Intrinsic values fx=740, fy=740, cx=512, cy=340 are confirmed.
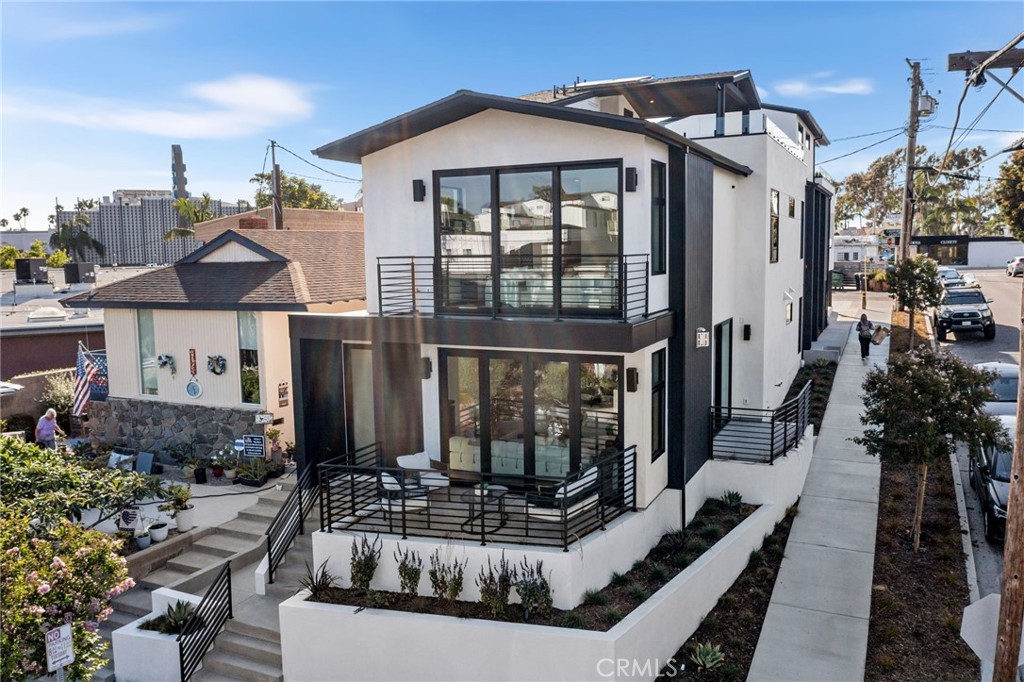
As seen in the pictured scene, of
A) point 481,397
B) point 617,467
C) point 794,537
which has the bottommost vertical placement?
point 794,537

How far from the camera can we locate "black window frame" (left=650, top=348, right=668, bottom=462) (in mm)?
11594

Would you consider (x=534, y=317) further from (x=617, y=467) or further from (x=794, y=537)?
(x=794, y=537)

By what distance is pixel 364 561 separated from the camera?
411 inches

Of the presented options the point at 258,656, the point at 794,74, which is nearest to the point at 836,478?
the point at 258,656

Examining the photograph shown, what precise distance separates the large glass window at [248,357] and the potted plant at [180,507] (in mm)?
3172

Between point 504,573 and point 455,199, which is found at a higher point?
point 455,199

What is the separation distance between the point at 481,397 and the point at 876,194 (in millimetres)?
89250

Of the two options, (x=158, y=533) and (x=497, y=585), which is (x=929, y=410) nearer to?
(x=497, y=585)

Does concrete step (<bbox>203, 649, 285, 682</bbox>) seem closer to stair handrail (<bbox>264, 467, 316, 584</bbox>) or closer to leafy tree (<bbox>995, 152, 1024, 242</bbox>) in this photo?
stair handrail (<bbox>264, 467, 316, 584</bbox>)

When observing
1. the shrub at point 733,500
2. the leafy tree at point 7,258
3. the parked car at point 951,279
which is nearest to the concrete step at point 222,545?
the shrub at point 733,500

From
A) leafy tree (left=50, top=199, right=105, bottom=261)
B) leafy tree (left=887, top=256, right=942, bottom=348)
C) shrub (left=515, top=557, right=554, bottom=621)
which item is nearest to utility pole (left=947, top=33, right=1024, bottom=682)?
shrub (left=515, top=557, right=554, bottom=621)

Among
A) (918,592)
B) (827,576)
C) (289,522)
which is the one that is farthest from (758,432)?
(289,522)

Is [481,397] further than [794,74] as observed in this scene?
No

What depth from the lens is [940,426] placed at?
11.5 meters
